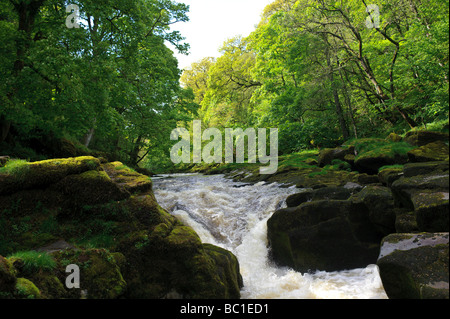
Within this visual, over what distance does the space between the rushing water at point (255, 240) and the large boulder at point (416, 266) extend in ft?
3.75

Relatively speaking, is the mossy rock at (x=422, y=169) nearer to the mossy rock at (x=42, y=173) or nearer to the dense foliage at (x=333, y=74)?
the dense foliage at (x=333, y=74)

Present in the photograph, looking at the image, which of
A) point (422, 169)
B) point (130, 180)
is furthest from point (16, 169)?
point (422, 169)

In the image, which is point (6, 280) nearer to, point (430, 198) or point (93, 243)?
point (93, 243)

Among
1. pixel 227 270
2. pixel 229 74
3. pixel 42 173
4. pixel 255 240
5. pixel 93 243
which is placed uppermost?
pixel 229 74

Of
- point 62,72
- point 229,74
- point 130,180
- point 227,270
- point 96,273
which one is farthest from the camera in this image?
point 229,74

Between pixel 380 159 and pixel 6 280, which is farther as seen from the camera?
pixel 380 159

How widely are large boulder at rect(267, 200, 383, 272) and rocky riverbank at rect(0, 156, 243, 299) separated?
1687mm

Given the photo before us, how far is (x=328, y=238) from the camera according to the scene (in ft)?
19.6

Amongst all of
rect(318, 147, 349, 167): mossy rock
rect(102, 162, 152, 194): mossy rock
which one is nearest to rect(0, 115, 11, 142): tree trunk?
rect(102, 162, 152, 194): mossy rock

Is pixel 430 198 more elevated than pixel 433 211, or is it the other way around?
pixel 430 198

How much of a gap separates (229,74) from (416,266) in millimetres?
21051

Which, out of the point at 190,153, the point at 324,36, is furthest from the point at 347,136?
the point at 190,153

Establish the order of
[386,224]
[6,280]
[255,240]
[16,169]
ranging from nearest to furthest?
[6,280], [16,169], [386,224], [255,240]
